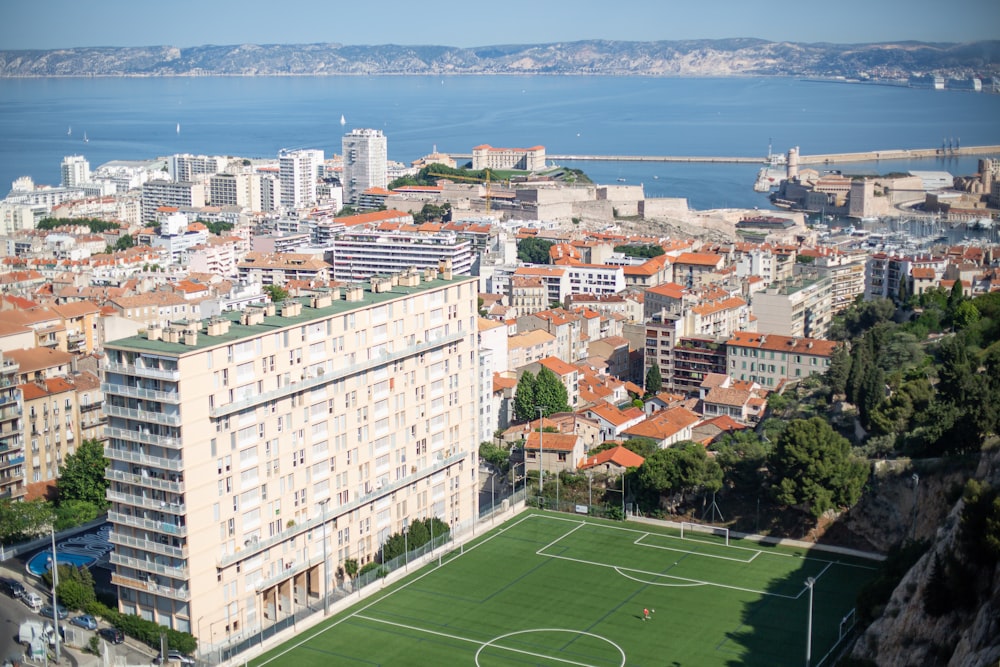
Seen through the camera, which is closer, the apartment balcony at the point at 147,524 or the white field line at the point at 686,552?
the apartment balcony at the point at 147,524

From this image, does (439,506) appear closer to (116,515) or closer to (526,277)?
(116,515)

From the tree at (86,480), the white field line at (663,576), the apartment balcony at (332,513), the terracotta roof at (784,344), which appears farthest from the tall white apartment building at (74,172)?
the white field line at (663,576)

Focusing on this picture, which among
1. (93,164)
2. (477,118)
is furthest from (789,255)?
(477,118)

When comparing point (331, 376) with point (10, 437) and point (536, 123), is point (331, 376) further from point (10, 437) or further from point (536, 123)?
point (536, 123)

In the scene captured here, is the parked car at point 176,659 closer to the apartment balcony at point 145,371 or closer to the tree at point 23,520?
the apartment balcony at point 145,371

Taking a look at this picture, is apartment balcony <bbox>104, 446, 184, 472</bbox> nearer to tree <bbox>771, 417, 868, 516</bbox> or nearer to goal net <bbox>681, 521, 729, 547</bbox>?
goal net <bbox>681, 521, 729, 547</bbox>
